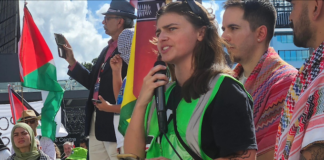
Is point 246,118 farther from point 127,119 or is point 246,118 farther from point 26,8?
point 26,8

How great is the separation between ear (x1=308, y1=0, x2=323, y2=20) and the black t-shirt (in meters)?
0.46

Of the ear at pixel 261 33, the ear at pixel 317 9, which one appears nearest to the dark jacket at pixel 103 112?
the ear at pixel 261 33

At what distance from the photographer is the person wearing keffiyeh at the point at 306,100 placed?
1587 mm

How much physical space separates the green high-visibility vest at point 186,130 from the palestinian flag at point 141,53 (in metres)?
0.56

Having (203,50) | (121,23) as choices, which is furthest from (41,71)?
(203,50)

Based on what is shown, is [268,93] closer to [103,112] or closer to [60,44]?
[103,112]

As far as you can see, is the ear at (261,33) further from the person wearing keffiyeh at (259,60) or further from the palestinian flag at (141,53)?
the palestinian flag at (141,53)

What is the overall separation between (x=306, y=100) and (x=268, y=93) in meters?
0.87

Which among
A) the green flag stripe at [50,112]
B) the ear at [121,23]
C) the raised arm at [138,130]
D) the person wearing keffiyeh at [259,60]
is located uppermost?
the ear at [121,23]

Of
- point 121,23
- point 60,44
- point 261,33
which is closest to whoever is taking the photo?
point 261,33

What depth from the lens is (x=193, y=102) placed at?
2.07 metres

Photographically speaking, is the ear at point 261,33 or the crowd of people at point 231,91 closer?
the crowd of people at point 231,91

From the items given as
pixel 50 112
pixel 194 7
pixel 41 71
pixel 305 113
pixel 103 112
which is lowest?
pixel 50 112

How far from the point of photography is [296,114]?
1.77 meters
